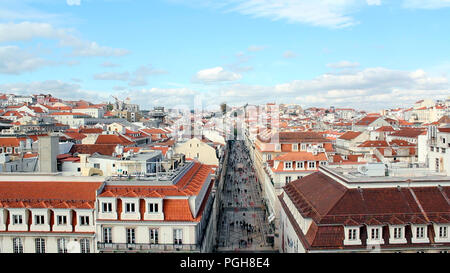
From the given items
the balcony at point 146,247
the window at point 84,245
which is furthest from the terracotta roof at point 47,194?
the balcony at point 146,247

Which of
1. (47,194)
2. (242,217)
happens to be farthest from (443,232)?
(242,217)

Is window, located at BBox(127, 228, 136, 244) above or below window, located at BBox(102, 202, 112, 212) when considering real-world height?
below

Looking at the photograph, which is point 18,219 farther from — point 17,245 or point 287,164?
point 287,164

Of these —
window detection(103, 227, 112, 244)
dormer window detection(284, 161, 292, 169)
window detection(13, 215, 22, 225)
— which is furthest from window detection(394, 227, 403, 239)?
dormer window detection(284, 161, 292, 169)

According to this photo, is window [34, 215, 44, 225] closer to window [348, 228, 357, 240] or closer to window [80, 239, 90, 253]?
window [80, 239, 90, 253]
